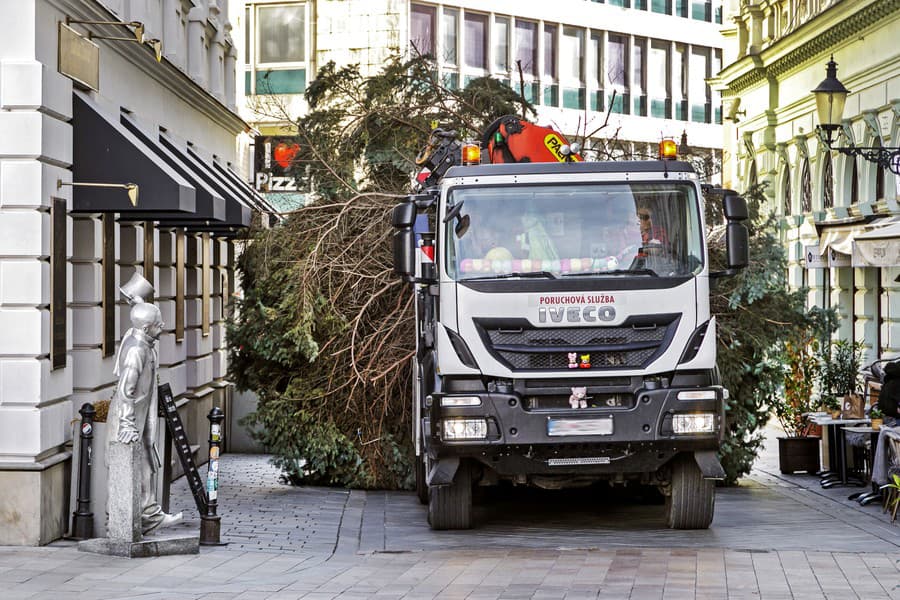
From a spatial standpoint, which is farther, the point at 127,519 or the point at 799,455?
the point at 799,455

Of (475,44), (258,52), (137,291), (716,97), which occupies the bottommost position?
(137,291)

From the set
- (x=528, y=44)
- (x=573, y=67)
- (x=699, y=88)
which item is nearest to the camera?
(x=528, y=44)

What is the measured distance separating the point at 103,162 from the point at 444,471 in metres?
4.03

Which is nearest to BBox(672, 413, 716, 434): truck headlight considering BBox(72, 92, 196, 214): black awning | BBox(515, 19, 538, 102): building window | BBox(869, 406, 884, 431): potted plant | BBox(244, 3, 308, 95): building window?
BBox(869, 406, 884, 431): potted plant

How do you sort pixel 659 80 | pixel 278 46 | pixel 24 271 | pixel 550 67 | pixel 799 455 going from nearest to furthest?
pixel 24 271 → pixel 799 455 → pixel 278 46 → pixel 550 67 → pixel 659 80

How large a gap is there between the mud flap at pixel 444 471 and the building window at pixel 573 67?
35.0 meters

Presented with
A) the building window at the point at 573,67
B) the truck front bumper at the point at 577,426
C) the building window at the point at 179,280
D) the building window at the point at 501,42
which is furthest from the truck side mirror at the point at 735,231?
the building window at the point at 573,67

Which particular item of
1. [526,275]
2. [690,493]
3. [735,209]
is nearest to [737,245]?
[735,209]

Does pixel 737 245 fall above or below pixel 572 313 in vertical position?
above

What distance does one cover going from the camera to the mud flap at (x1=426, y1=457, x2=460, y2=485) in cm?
1415

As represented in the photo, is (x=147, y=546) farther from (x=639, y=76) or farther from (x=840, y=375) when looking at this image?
(x=639, y=76)

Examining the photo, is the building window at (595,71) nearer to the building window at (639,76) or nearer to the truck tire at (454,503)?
the building window at (639,76)

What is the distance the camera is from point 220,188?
833 inches

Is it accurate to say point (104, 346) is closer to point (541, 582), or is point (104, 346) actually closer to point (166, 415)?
point (166, 415)
